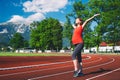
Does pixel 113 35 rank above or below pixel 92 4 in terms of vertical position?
below

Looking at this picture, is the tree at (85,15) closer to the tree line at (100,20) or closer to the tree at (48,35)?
the tree line at (100,20)

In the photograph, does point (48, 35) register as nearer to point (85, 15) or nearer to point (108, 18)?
point (85, 15)

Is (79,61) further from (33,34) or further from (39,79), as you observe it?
(33,34)

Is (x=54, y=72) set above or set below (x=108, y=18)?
below

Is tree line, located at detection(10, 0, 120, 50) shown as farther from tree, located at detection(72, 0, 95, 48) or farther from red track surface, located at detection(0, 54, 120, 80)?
red track surface, located at detection(0, 54, 120, 80)

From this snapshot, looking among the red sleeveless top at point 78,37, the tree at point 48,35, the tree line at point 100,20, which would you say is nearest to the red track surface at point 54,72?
the red sleeveless top at point 78,37

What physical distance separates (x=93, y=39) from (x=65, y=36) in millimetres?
19764

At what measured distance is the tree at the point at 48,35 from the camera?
358ft

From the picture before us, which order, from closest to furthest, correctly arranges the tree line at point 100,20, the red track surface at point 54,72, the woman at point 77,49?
the red track surface at point 54,72 < the woman at point 77,49 < the tree line at point 100,20

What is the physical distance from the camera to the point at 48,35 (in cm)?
11019

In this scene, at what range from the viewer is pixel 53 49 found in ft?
373

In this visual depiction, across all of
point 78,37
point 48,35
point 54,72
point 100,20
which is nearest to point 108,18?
point 100,20

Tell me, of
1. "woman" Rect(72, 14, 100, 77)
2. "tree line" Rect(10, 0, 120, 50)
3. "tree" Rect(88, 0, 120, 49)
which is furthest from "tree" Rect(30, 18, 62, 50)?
"woman" Rect(72, 14, 100, 77)

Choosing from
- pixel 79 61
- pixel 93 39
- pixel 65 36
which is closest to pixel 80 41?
pixel 79 61
